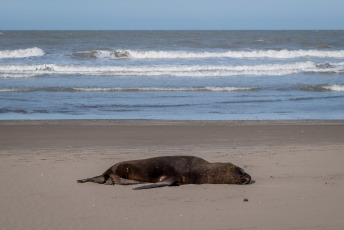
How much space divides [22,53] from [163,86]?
18562 mm

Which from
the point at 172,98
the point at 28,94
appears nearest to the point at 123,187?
the point at 172,98

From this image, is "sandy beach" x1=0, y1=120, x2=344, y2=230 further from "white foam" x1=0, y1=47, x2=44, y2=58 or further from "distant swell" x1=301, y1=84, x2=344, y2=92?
"white foam" x1=0, y1=47, x2=44, y2=58

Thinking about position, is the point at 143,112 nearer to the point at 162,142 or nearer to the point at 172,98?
the point at 172,98

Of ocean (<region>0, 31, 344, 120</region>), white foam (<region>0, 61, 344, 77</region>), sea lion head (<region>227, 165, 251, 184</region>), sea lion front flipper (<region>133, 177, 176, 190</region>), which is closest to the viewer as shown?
sea lion front flipper (<region>133, 177, 176, 190</region>)

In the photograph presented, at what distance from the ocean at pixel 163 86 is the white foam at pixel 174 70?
0.15 feet

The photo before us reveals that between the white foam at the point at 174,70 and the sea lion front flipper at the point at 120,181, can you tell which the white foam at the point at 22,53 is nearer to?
the white foam at the point at 174,70

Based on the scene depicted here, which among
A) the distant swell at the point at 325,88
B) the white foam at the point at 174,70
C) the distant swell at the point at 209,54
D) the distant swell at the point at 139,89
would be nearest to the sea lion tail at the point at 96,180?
the distant swell at the point at 139,89

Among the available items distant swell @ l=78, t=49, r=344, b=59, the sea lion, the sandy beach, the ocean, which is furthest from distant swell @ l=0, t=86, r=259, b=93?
distant swell @ l=78, t=49, r=344, b=59

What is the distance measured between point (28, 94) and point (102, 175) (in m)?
11.6

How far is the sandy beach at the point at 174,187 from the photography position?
5.24 meters

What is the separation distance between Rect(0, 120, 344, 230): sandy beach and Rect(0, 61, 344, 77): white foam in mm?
13938

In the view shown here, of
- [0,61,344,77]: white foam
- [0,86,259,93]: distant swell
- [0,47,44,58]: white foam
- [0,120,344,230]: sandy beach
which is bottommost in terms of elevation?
[0,120,344,230]: sandy beach

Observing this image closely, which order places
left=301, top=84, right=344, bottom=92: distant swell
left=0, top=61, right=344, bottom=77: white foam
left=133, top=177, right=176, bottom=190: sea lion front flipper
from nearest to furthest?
left=133, top=177, right=176, bottom=190: sea lion front flipper
left=301, top=84, right=344, bottom=92: distant swell
left=0, top=61, right=344, bottom=77: white foam

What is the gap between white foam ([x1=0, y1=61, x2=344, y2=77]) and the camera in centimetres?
2527
